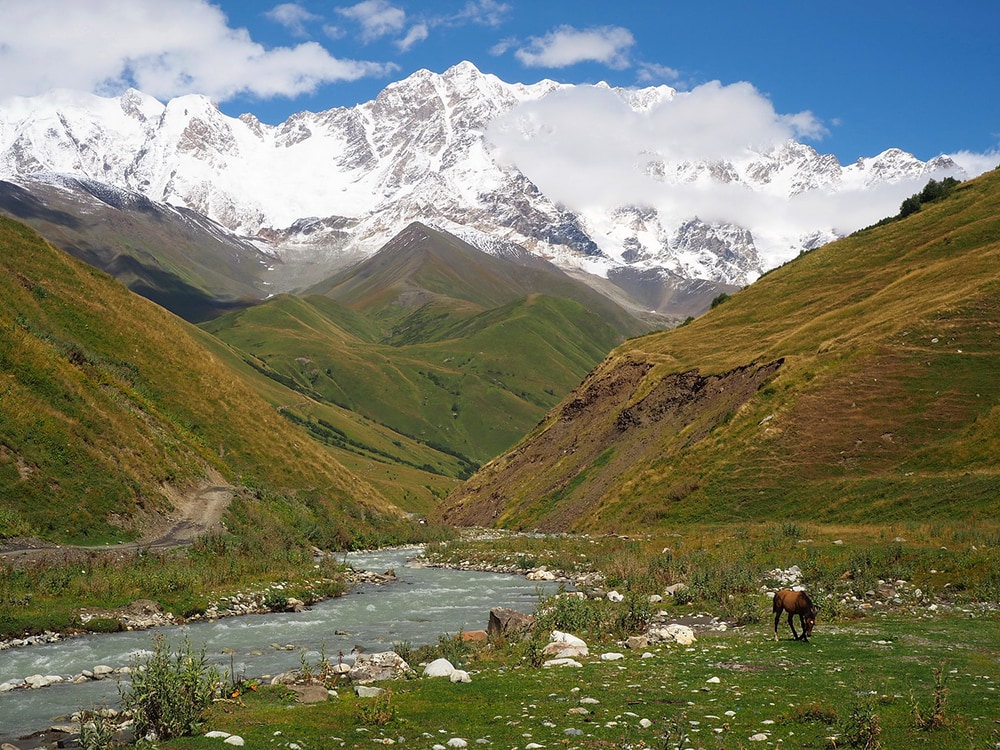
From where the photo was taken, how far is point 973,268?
75688 mm

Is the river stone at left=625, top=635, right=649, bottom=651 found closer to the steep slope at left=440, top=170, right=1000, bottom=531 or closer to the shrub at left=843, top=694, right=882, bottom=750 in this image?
the shrub at left=843, top=694, right=882, bottom=750

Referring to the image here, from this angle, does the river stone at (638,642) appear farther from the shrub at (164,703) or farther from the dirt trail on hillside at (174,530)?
the dirt trail on hillside at (174,530)

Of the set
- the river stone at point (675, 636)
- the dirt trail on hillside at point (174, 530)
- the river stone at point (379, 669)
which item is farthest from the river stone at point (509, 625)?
the dirt trail on hillside at point (174, 530)

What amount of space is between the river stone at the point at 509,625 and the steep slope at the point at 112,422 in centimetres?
2570

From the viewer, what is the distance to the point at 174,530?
163 feet

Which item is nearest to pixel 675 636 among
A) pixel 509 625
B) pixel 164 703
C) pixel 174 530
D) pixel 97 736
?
pixel 509 625

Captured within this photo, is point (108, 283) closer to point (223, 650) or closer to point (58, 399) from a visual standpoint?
point (58, 399)

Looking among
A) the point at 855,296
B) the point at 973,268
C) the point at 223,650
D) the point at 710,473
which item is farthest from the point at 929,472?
the point at 223,650

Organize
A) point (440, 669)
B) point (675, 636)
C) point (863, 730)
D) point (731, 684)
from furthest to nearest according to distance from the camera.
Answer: point (675, 636), point (440, 669), point (731, 684), point (863, 730)

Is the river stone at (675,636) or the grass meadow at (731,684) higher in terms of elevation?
the grass meadow at (731,684)

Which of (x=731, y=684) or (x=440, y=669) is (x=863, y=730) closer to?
(x=731, y=684)

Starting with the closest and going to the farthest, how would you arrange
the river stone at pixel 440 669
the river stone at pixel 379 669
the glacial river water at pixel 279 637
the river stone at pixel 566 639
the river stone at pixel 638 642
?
1. the river stone at pixel 440 669
2. the river stone at pixel 379 669
3. the glacial river water at pixel 279 637
4. the river stone at pixel 566 639
5. the river stone at pixel 638 642

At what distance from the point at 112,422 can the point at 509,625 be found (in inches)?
1478

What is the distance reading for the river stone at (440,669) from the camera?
21.6 meters
